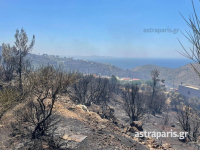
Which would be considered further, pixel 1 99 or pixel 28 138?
pixel 28 138

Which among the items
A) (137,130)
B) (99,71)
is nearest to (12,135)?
(137,130)

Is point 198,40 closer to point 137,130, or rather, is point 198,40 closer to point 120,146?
point 120,146

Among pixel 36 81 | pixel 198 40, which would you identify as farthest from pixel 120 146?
pixel 198 40

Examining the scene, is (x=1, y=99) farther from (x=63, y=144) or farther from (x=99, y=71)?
(x=99, y=71)

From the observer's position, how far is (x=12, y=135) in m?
8.68

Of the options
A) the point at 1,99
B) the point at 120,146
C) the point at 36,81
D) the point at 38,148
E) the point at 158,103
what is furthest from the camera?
the point at 158,103

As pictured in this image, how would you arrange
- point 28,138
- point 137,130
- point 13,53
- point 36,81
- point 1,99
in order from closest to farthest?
point 1,99, point 36,81, point 28,138, point 137,130, point 13,53

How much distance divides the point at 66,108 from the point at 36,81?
7618mm

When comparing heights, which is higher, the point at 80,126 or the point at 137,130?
the point at 80,126

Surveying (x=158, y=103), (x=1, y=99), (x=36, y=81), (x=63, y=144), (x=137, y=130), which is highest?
(x=36, y=81)

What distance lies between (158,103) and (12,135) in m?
34.5

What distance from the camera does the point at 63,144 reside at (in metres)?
8.19

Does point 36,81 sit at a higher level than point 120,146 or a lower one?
higher

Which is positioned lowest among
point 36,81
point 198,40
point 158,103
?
point 158,103
